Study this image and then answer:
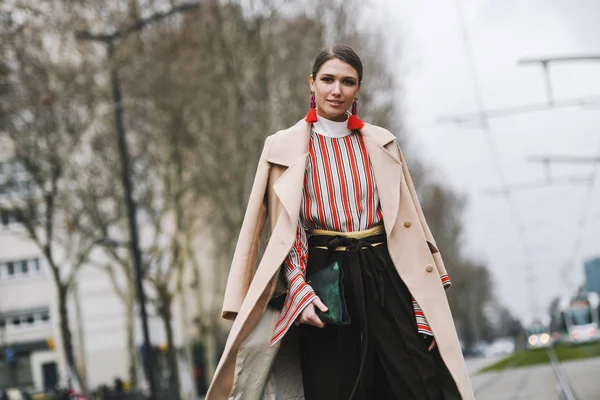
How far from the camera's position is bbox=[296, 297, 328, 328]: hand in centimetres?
391

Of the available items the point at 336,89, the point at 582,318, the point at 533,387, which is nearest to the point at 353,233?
the point at 336,89

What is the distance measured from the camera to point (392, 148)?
438 centimetres

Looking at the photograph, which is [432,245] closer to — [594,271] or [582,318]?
[594,271]

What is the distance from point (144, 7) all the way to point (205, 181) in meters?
8.54

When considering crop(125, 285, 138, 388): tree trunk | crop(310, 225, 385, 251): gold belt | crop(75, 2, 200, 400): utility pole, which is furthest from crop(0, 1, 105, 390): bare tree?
crop(310, 225, 385, 251): gold belt

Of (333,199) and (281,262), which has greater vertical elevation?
(333,199)

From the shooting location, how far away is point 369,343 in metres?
4.01

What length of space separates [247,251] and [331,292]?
395mm

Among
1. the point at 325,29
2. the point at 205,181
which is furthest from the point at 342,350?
the point at 205,181

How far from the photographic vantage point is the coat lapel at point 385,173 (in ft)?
13.7

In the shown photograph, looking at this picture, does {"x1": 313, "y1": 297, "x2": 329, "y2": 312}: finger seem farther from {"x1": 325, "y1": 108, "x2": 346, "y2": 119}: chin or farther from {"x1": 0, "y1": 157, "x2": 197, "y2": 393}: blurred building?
{"x1": 0, "y1": 157, "x2": 197, "y2": 393}: blurred building

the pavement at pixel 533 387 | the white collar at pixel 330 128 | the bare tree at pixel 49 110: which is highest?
the bare tree at pixel 49 110

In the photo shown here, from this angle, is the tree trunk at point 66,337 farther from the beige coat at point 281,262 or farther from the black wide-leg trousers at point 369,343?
the black wide-leg trousers at point 369,343

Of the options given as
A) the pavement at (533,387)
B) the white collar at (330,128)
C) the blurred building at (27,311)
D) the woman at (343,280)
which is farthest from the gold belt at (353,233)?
the blurred building at (27,311)
